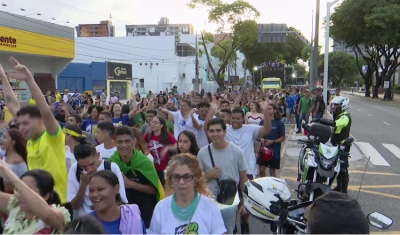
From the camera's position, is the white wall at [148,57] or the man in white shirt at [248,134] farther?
the white wall at [148,57]

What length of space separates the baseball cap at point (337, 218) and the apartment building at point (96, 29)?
385ft

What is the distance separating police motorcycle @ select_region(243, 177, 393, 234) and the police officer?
3399 mm

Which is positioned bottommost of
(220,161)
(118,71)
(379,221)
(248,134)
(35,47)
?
(379,221)

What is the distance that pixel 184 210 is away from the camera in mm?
3334

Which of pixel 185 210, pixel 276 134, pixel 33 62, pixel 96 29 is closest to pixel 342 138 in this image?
pixel 276 134

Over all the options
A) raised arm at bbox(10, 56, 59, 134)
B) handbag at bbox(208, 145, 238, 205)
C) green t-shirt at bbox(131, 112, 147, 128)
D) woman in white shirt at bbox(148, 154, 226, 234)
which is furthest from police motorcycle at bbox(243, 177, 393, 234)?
green t-shirt at bbox(131, 112, 147, 128)

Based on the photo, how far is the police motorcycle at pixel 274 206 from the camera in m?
3.80

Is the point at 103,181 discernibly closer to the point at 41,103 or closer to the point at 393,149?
the point at 41,103

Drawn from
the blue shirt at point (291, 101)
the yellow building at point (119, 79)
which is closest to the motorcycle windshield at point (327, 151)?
the blue shirt at point (291, 101)

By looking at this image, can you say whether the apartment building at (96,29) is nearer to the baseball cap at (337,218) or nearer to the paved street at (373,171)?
the paved street at (373,171)

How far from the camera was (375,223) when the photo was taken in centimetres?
323

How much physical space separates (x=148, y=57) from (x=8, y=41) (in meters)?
35.6

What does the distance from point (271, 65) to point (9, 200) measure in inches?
1878

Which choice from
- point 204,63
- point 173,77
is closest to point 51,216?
point 173,77
